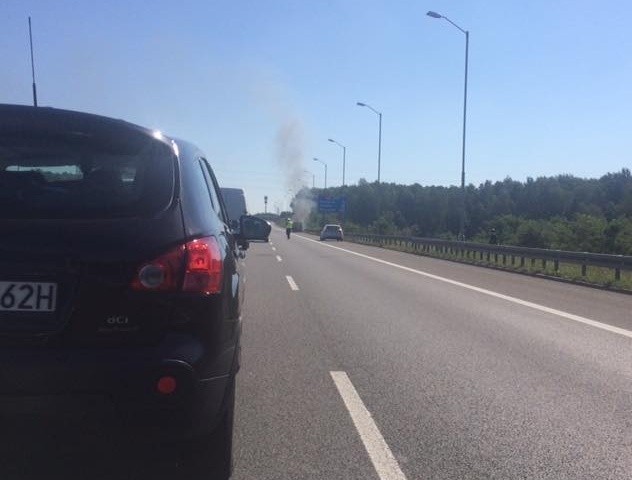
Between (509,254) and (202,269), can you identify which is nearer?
(202,269)

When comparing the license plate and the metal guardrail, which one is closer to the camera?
the license plate

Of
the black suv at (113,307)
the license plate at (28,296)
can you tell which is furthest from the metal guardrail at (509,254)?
the license plate at (28,296)

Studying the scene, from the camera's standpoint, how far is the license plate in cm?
352

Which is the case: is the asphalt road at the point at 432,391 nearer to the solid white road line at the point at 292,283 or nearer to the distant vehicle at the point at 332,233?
the solid white road line at the point at 292,283

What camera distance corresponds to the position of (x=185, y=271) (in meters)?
3.68

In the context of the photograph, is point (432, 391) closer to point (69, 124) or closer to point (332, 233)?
point (69, 124)

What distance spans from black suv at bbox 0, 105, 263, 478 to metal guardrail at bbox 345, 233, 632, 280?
1785 centimetres

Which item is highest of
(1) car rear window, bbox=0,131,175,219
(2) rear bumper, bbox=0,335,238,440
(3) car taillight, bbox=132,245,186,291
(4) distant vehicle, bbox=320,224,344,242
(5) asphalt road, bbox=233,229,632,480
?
(1) car rear window, bbox=0,131,175,219

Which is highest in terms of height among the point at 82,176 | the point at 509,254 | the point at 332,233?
the point at 82,176

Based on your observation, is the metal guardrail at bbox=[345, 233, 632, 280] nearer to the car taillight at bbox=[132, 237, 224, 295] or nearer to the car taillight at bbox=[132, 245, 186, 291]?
the car taillight at bbox=[132, 237, 224, 295]

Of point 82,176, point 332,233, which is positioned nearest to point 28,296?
point 82,176

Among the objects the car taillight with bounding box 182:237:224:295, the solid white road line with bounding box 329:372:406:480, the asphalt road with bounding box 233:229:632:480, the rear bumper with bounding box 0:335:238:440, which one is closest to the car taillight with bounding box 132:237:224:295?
the car taillight with bounding box 182:237:224:295

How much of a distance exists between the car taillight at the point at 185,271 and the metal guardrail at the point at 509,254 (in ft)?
58.3

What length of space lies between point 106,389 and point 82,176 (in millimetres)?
1271
